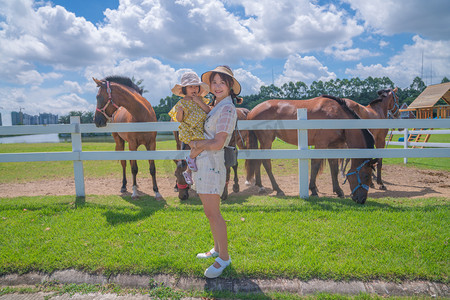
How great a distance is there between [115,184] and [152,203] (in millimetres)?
2666

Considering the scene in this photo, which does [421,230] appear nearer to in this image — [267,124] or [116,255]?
[267,124]

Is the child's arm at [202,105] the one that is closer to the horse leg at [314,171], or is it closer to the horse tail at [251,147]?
the horse leg at [314,171]

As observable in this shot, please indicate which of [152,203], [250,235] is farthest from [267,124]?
[152,203]

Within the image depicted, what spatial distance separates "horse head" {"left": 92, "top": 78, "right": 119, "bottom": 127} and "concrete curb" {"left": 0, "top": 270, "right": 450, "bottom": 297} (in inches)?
127

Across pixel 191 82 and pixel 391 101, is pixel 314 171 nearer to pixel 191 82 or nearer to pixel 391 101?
pixel 191 82

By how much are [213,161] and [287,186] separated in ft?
14.8

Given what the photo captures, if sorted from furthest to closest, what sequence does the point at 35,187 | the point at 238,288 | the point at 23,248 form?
the point at 35,187
the point at 23,248
the point at 238,288

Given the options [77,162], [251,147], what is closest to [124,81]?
[77,162]

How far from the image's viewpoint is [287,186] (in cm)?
661

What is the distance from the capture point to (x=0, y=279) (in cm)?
272

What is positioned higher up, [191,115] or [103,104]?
[103,104]

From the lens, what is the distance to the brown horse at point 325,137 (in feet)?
15.6

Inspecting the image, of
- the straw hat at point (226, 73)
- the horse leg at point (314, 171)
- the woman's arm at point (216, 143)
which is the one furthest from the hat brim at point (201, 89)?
the horse leg at point (314, 171)

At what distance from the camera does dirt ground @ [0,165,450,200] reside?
19.6ft
